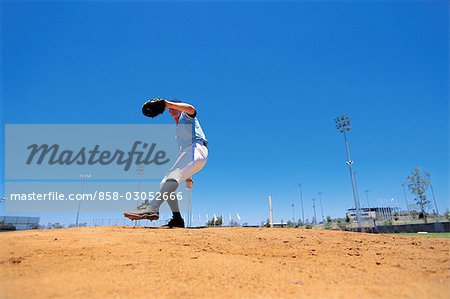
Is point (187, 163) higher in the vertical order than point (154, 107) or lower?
lower

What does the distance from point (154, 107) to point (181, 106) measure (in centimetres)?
52

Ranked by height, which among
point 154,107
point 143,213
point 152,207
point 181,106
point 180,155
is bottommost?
point 143,213

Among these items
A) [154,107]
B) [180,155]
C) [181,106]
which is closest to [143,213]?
[180,155]

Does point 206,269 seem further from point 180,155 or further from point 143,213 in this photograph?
point 180,155

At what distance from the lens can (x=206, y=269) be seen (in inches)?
92.4

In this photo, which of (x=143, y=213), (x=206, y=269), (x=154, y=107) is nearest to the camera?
(x=206, y=269)

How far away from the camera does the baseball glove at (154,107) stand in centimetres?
472

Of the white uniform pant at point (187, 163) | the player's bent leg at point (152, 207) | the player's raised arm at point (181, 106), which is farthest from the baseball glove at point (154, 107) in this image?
the player's bent leg at point (152, 207)

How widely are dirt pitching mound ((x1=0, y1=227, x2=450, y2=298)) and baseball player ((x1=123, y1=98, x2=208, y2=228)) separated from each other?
939mm

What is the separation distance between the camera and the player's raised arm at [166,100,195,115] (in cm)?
489

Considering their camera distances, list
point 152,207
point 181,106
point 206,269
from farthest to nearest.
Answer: point 181,106 → point 152,207 → point 206,269

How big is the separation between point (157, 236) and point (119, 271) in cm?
146

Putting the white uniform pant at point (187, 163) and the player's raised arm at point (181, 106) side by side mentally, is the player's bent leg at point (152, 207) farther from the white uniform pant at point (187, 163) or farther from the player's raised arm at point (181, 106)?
the player's raised arm at point (181, 106)

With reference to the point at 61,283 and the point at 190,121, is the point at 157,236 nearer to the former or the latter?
the point at 61,283
